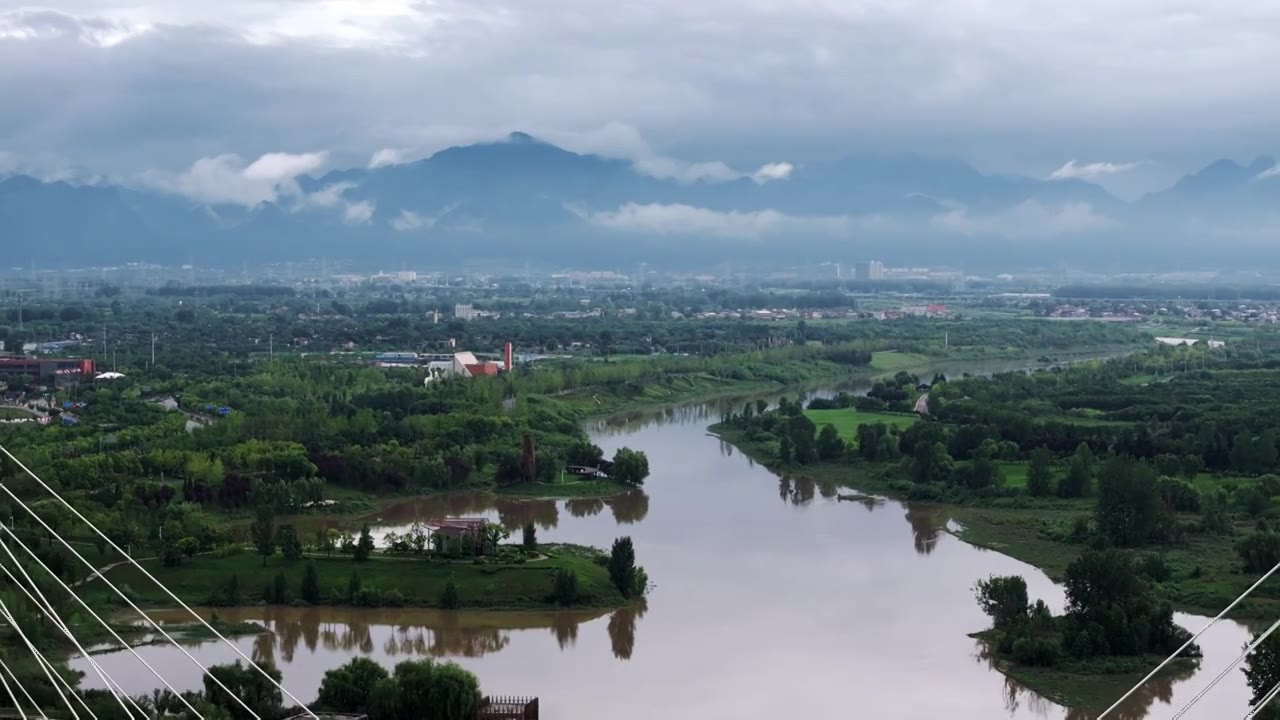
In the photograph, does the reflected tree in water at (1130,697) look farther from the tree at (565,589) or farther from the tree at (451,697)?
the tree at (451,697)

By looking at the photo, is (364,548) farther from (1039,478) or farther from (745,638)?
(1039,478)

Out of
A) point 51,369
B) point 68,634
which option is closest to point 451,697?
point 68,634

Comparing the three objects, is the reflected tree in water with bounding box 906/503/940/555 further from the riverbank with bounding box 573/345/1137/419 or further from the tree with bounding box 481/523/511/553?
the riverbank with bounding box 573/345/1137/419

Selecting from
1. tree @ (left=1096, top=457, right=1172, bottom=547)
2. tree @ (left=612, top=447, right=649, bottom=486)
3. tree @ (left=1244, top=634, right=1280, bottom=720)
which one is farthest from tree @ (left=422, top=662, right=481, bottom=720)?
tree @ (left=612, top=447, right=649, bottom=486)

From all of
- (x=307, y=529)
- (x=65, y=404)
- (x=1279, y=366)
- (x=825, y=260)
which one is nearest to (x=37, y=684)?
(x=307, y=529)

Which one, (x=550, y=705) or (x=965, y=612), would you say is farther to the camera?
(x=965, y=612)

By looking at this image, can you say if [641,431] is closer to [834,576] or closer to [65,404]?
[65,404]
